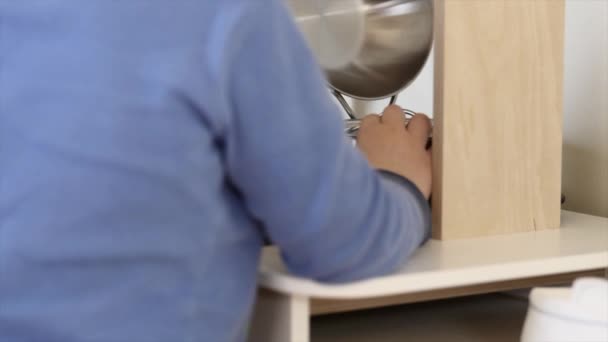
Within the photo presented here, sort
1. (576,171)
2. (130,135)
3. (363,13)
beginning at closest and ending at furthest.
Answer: (130,135) < (363,13) < (576,171)

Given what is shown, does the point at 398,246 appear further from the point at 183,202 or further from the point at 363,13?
the point at 363,13

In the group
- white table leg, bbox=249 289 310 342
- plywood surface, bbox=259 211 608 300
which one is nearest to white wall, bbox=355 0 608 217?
plywood surface, bbox=259 211 608 300

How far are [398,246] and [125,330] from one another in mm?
187

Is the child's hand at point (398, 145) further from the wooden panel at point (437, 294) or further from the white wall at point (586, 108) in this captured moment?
the white wall at point (586, 108)

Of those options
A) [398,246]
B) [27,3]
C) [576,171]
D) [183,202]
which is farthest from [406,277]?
[576,171]

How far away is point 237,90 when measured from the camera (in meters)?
0.41

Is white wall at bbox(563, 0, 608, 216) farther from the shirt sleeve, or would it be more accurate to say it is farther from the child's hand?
the shirt sleeve

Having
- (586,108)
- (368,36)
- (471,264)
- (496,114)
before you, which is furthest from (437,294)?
(586,108)

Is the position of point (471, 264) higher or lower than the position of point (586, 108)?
lower

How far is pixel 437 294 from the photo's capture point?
1.91 feet

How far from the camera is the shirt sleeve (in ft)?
1.36

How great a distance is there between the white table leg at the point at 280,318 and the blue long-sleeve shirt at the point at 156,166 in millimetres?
45

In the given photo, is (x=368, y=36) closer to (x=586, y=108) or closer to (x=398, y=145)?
(x=398, y=145)

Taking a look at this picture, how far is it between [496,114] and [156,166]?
1.14 feet
